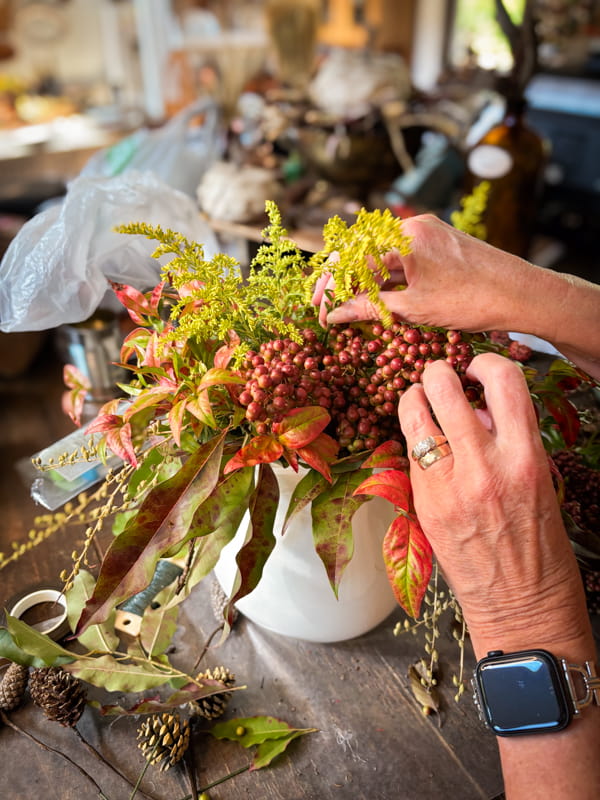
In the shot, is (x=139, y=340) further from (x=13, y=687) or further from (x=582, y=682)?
(x=582, y=682)

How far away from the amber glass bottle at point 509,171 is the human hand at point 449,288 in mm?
1173

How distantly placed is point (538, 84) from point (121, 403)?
137 inches

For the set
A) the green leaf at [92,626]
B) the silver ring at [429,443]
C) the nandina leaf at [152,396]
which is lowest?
the green leaf at [92,626]

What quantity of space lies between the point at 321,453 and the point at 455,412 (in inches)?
4.6

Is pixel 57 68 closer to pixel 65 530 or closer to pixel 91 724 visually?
pixel 65 530

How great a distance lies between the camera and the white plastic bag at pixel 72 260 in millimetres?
849

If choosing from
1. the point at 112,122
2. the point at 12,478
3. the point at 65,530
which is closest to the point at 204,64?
the point at 112,122

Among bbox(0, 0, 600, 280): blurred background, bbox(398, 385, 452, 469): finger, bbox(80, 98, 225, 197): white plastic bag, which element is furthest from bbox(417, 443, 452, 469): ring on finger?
bbox(80, 98, 225, 197): white plastic bag

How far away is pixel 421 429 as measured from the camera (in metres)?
0.50

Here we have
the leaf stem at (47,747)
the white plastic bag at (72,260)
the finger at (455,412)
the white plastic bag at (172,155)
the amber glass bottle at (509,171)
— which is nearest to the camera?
the finger at (455,412)

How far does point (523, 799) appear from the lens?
0.50m

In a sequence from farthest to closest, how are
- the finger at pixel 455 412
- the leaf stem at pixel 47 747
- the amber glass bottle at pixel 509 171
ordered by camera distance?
the amber glass bottle at pixel 509 171 → the leaf stem at pixel 47 747 → the finger at pixel 455 412

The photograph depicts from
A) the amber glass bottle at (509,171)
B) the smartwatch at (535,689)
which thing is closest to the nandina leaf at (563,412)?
the smartwatch at (535,689)

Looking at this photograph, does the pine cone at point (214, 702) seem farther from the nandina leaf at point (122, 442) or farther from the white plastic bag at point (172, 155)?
the white plastic bag at point (172, 155)
